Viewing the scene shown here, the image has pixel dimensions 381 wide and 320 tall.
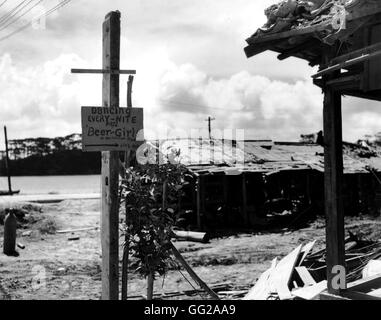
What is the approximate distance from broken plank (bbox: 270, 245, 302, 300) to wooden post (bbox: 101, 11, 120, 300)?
2.71 meters

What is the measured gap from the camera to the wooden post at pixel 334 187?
230 inches

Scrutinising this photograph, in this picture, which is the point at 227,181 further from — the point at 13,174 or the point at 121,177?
the point at 13,174

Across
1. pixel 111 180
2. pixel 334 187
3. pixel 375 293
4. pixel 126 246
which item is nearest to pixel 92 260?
pixel 126 246

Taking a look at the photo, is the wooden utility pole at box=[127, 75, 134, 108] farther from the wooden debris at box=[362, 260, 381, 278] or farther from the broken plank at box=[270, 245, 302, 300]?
the wooden debris at box=[362, 260, 381, 278]

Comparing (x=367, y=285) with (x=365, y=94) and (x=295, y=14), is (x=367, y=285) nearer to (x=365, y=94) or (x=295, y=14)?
(x=365, y=94)

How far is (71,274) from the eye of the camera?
506 inches

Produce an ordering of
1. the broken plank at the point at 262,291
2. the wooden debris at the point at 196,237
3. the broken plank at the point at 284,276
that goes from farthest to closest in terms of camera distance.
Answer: the wooden debris at the point at 196,237 → the broken plank at the point at 262,291 → the broken plank at the point at 284,276

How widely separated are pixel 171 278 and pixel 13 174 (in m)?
109

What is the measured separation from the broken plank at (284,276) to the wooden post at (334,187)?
1482mm

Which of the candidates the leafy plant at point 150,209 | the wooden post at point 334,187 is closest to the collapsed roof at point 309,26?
the wooden post at point 334,187

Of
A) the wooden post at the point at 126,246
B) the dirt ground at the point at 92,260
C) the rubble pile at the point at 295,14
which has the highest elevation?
the rubble pile at the point at 295,14

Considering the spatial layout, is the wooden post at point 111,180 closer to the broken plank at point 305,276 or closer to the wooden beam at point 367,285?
the wooden beam at point 367,285

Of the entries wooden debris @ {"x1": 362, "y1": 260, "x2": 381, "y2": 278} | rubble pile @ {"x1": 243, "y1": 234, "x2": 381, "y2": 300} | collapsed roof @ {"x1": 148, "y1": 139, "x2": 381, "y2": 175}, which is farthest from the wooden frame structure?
collapsed roof @ {"x1": 148, "y1": 139, "x2": 381, "y2": 175}

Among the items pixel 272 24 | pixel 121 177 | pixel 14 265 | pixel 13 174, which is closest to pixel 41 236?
pixel 14 265
